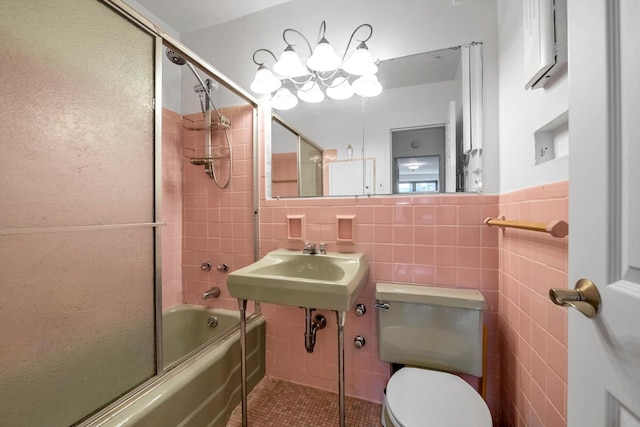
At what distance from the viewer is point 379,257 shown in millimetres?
1354

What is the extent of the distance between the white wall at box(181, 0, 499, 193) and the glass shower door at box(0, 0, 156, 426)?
0.76 metres

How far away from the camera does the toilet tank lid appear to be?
1072 millimetres

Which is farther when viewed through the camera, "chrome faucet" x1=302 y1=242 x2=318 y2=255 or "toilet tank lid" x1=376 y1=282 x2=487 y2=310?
"chrome faucet" x1=302 y1=242 x2=318 y2=255

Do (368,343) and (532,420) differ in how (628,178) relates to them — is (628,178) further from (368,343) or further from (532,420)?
(368,343)

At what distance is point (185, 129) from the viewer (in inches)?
72.6

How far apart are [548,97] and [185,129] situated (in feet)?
6.78

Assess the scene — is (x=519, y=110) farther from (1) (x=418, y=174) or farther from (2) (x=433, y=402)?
(2) (x=433, y=402)

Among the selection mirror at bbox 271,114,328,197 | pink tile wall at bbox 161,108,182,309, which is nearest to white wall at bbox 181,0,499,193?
mirror at bbox 271,114,328,197

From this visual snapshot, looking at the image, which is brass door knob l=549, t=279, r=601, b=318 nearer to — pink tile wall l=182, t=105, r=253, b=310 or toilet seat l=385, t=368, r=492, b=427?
toilet seat l=385, t=368, r=492, b=427

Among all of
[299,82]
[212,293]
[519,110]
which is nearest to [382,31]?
[299,82]

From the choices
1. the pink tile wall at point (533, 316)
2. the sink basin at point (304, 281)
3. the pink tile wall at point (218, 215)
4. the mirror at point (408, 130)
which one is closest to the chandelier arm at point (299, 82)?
the mirror at point (408, 130)

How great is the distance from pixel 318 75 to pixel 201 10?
0.95m

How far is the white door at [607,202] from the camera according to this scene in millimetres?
349

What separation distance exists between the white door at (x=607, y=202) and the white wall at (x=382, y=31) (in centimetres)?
86
